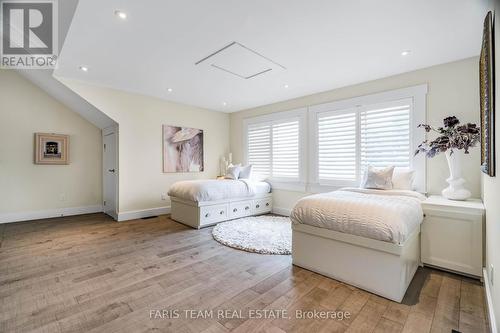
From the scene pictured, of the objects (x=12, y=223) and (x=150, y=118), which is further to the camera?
(x=150, y=118)

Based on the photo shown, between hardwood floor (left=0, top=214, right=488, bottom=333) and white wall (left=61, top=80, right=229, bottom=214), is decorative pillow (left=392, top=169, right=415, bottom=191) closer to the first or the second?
hardwood floor (left=0, top=214, right=488, bottom=333)

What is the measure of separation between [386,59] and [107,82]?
14.4ft

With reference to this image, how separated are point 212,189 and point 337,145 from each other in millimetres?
2374

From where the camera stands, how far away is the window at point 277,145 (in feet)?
15.2

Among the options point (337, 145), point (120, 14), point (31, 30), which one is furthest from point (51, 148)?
point (337, 145)

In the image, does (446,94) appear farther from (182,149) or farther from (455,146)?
(182,149)

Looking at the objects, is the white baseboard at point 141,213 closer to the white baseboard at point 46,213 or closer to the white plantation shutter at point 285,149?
the white baseboard at point 46,213

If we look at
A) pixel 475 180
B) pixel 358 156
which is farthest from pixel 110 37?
pixel 475 180

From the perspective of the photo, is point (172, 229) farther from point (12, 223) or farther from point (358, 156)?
point (358, 156)

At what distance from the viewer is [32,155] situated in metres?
4.41

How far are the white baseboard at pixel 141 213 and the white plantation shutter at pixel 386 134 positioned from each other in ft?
13.4

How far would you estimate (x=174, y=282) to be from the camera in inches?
85.1

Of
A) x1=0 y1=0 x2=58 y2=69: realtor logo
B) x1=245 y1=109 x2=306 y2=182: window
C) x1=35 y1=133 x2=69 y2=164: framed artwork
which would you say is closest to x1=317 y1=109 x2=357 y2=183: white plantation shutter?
x1=245 y1=109 x2=306 y2=182: window

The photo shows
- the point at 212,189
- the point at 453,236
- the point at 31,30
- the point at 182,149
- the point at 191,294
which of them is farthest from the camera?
the point at 182,149
